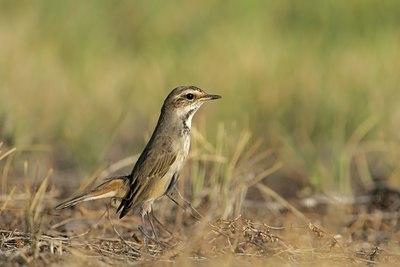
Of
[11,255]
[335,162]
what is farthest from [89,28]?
[11,255]

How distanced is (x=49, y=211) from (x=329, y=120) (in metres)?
4.08

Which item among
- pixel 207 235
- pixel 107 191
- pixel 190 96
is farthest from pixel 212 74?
pixel 207 235

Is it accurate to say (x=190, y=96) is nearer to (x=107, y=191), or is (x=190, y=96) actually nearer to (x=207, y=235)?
(x=107, y=191)

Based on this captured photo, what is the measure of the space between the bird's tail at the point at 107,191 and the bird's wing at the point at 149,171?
2.4 inches

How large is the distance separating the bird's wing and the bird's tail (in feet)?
0.20

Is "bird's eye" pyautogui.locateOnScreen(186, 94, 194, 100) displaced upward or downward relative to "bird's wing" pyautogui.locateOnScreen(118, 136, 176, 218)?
upward

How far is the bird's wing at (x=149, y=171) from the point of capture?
743 cm

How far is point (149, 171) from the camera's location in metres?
7.48

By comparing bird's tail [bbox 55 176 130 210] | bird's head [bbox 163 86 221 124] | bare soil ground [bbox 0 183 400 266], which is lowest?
bare soil ground [bbox 0 183 400 266]

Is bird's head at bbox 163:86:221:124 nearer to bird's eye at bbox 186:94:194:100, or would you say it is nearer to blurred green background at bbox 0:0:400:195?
bird's eye at bbox 186:94:194:100

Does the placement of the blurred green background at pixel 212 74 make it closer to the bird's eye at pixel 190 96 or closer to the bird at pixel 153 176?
the bird's eye at pixel 190 96

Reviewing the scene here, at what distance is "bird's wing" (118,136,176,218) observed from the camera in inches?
293

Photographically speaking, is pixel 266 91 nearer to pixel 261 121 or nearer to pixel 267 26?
pixel 261 121

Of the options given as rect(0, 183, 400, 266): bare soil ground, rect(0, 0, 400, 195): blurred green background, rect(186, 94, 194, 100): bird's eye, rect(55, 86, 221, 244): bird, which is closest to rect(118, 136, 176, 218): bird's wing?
rect(55, 86, 221, 244): bird
